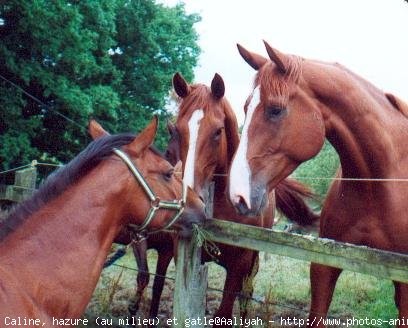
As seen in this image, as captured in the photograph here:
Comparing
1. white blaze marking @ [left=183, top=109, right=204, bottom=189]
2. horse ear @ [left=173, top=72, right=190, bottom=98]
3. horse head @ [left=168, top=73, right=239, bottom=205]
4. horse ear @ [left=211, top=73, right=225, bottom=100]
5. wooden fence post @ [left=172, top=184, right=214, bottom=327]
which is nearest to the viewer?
wooden fence post @ [left=172, top=184, right=214, bottom=327]

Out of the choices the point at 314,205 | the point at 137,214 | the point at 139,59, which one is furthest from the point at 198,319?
the point at 139,59

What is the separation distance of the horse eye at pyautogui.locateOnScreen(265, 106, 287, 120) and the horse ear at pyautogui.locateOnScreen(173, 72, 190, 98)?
1438 mm

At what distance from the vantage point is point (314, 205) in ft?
18.6

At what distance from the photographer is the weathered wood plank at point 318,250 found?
232 cm

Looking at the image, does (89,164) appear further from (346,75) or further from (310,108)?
(346,75)

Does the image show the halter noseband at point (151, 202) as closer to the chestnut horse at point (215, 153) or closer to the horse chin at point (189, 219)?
the horse chin at point (189, 219)

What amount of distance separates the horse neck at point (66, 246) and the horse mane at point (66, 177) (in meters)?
0.03

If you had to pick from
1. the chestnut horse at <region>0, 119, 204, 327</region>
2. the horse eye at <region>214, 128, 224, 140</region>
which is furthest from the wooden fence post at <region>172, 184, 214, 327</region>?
the horse eye at <region>214, 128, 224, 140</region>

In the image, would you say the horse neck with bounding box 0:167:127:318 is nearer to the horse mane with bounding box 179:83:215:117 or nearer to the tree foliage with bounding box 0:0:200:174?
the horse mane with bounding box 179:83:215:117

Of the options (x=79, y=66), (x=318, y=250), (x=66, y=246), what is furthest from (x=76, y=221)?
(x=79, y=66)

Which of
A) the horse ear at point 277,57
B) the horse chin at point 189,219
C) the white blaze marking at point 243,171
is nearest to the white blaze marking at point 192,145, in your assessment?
the horse chin at point 189,219

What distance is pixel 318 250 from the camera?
2617 mm

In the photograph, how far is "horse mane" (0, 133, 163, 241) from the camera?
2641mm

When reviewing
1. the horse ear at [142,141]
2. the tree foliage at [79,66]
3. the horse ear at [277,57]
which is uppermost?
the tree foliage at [79,66]
